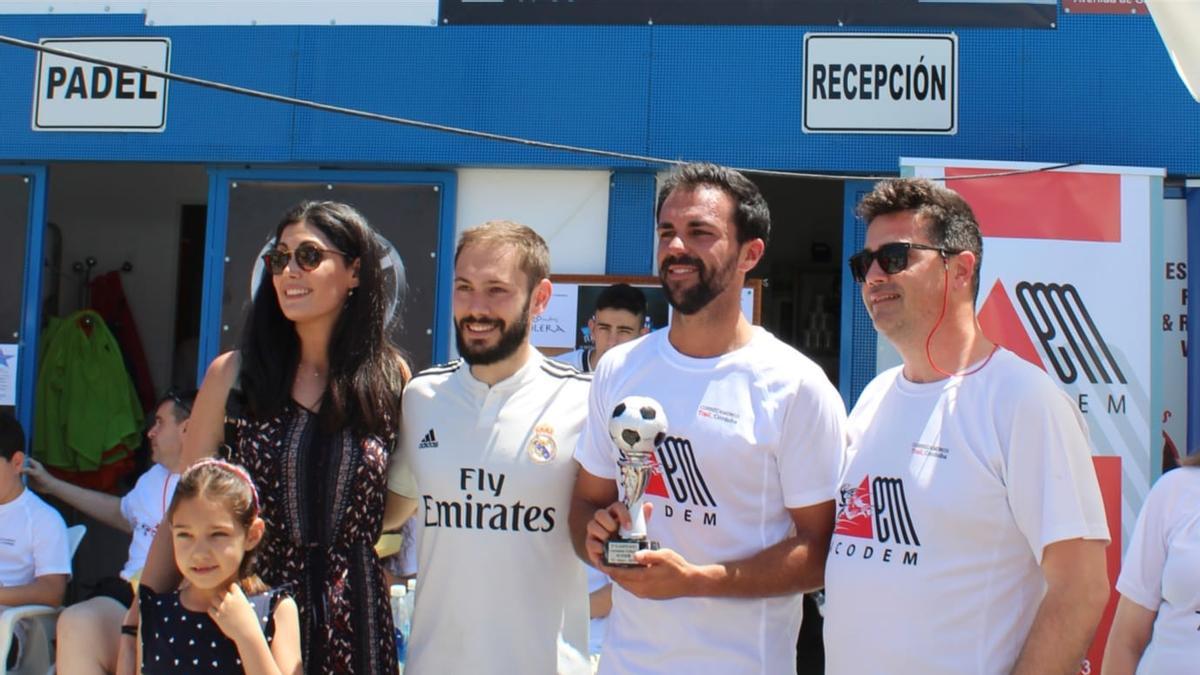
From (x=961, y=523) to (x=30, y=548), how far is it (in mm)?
4252

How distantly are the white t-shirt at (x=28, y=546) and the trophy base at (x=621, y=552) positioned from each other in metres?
3.60

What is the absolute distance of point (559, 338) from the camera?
5523mm

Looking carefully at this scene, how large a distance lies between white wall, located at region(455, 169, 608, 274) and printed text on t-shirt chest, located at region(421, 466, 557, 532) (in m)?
3.05

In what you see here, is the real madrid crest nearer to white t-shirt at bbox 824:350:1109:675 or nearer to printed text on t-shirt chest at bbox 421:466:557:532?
printed text on t-shirt chest at bbox 421:466:557:532

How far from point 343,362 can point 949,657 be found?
159cm

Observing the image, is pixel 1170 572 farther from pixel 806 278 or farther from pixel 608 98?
pixel 806 278

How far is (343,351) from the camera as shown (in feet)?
9.09

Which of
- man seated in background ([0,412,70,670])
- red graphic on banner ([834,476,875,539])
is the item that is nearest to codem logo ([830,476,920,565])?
red graphic on banner ([834,476,875,539])

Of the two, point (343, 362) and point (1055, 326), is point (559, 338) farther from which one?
point (343, 362)

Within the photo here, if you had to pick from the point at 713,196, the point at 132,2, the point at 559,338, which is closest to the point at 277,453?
the point at 713,196

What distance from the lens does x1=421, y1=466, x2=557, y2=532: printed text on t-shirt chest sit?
2572 mm

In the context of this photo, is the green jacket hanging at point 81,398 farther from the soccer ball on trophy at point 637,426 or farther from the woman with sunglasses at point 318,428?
the soccer ball on trophy at point 637,426

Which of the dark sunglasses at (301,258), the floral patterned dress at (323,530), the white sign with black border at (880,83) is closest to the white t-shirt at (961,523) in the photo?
the floral patterned dress at (323,530)

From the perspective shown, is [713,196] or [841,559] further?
[713,196]
